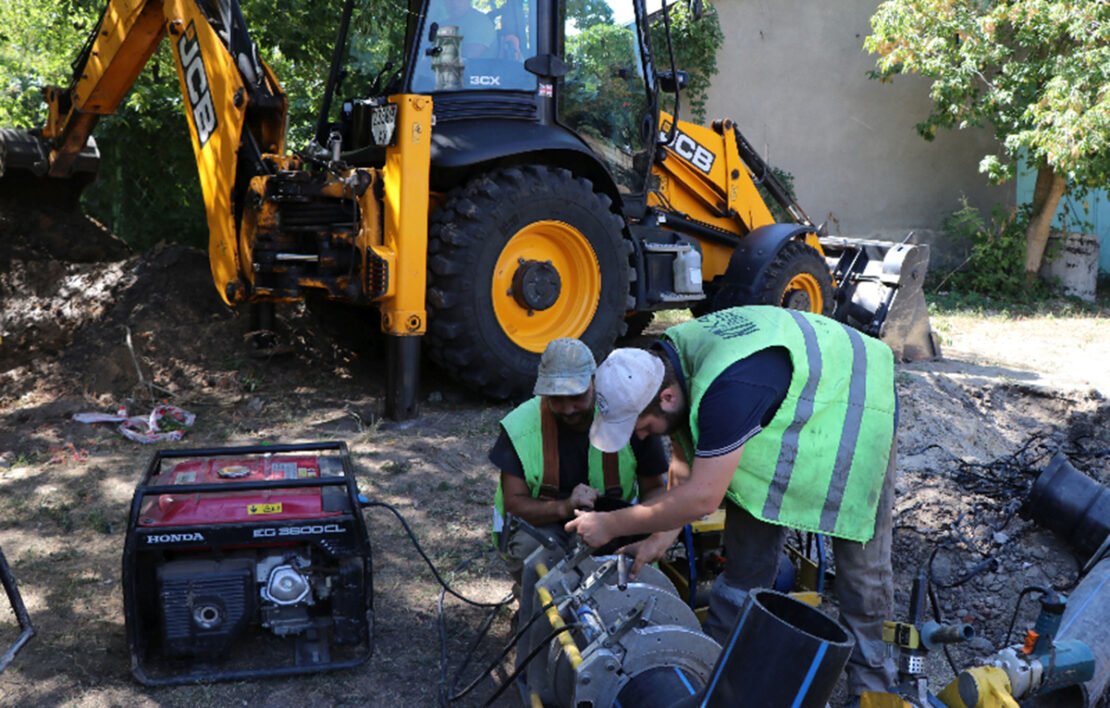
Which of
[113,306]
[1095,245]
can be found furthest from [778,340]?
[1095,245]

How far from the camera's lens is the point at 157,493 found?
305 cm

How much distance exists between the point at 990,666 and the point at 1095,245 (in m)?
11.4

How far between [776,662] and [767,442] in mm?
895

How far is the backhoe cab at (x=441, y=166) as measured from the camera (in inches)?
219

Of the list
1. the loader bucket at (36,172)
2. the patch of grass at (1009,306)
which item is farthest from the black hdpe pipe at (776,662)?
the patch of grass at (1009,306)

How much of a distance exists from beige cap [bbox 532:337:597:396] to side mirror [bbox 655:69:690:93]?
4.51 meters

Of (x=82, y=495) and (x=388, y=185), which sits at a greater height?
(x=388, y=185)

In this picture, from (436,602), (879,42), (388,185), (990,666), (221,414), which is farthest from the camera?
(879,42)

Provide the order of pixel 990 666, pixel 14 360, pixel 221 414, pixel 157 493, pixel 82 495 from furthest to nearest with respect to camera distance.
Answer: pixel 14 360
pixel 221 414
pixel 82 495
pixel 157 493
pixel 990 666

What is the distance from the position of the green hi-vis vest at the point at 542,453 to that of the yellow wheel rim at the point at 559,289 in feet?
8.82

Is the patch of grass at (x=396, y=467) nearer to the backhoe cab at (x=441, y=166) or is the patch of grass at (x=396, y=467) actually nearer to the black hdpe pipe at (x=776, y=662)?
the backhoe cab at (x=441, y=166)

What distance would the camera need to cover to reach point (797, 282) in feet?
25.7

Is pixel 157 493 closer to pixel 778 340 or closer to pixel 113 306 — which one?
pixel 778 340

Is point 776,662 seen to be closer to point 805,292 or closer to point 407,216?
point 407,216
